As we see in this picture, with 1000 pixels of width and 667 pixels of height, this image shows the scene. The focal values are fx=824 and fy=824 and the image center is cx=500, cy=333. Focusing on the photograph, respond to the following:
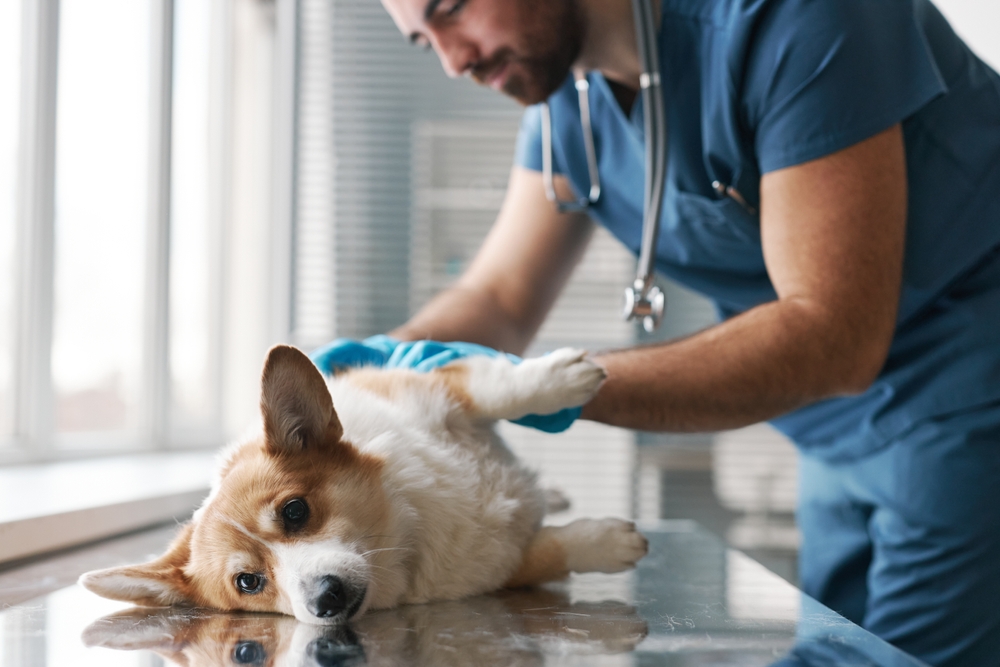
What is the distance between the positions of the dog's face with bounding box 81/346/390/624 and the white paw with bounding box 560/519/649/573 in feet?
0.78

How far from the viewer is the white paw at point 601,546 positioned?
39.6 inches

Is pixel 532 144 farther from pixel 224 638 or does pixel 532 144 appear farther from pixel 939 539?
pixel 224 638

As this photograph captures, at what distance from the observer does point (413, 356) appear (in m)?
1.15

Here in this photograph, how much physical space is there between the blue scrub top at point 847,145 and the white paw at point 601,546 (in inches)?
22.4

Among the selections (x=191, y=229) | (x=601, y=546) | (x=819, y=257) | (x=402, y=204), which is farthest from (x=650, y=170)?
(x=191, y=229)

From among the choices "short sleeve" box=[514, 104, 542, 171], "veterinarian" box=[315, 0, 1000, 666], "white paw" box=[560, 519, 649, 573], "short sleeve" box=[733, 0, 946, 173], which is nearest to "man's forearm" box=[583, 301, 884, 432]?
"veterinarian" box=[315, 0, 1000, 666]

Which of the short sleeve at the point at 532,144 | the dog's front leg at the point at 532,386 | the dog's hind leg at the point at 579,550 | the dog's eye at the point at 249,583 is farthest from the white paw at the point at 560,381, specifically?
the short sleeve at the point at 532,144

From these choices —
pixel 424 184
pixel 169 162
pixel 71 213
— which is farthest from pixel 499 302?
pixel 424 184

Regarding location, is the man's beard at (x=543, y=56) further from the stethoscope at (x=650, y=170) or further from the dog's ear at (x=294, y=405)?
the dog's ear at (x=294, y=405)

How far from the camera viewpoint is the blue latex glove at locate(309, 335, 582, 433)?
3.46 ft

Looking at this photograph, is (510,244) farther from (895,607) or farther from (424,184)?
(424,184)

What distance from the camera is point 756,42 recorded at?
1243 millimetres

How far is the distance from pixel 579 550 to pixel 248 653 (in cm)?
43

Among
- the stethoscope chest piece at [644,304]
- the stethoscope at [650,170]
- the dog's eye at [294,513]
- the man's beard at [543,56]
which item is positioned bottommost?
the dog's eye at [294,513]
